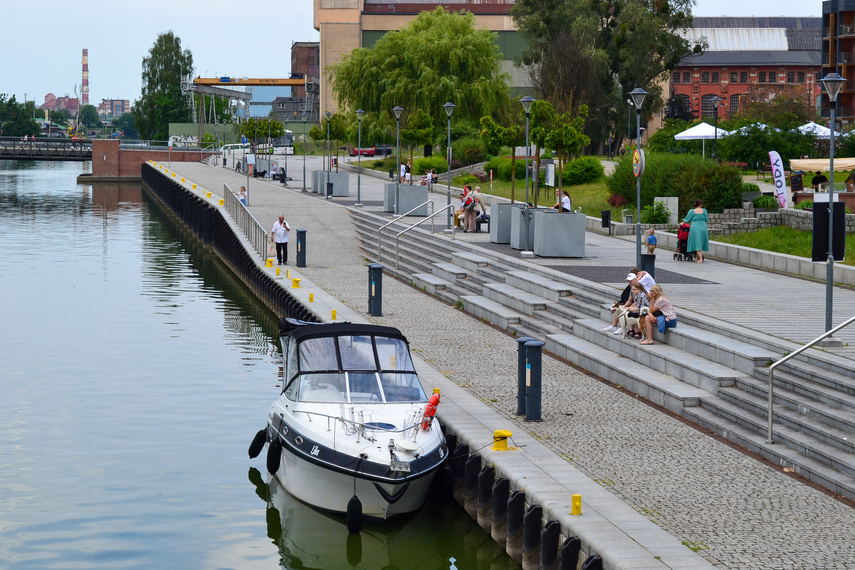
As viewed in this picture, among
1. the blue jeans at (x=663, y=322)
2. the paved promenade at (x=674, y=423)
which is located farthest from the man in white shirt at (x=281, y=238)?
the blue jeans at (x=663, y=322)

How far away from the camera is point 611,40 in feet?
267

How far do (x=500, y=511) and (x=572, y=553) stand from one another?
97.0 inches

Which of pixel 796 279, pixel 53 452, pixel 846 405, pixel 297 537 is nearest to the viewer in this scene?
pixel 846 405

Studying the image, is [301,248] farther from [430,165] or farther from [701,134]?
[430,165]

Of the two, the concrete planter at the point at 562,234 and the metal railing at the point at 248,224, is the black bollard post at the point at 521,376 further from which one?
the metal railing at the point at 248,224

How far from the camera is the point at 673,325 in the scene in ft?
63.1

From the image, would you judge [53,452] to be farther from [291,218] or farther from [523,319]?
[291,218]

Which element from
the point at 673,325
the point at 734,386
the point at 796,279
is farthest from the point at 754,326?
the point at 796,279

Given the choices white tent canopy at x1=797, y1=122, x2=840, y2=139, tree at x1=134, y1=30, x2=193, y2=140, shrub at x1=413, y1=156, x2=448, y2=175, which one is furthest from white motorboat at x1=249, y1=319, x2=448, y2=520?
tree at x1=134, y1=30, x2=193, y2=140

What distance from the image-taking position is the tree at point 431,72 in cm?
7306

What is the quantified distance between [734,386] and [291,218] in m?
33.0

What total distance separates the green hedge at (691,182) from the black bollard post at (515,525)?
80.2 ft

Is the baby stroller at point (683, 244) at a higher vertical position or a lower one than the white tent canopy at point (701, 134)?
lower

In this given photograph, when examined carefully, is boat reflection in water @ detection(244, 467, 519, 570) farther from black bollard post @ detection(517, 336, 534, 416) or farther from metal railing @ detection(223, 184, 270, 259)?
metal railing @ detection(223, 184, 270, 259)
